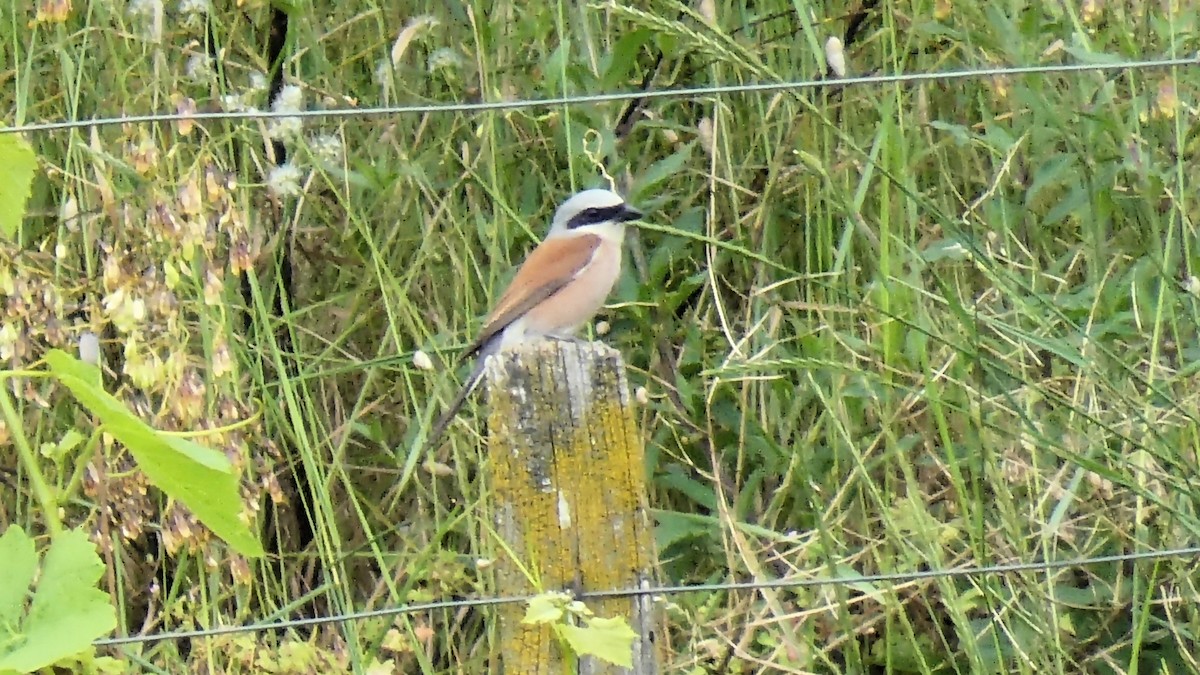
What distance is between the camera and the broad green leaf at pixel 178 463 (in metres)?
1.36

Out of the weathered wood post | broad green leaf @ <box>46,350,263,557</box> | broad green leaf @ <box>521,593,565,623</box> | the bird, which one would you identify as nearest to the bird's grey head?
the bird

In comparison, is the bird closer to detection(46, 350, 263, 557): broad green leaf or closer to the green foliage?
the green foliage

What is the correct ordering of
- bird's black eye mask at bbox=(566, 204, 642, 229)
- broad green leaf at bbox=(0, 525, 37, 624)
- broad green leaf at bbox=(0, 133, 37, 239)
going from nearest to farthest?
1. broad green leaf at bbox=(0, 525, 37, 624)
2. broad green leaf at bbox=(0, 133, 37, 239)
3. bird's black eye mask at bbox=(566, 204, 642, 229)

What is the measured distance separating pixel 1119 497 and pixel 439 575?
144cm

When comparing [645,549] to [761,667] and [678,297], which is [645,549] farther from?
[678,297]

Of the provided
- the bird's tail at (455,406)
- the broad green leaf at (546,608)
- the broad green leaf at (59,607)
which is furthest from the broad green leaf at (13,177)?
the bird's tail at (455,406)

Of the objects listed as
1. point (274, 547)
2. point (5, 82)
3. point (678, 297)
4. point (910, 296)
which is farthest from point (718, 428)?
point (5, 82)

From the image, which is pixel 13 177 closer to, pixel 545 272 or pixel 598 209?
pixel 598 209

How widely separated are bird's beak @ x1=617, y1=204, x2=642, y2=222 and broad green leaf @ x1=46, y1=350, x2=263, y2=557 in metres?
1.90

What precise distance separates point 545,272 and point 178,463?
213 cm

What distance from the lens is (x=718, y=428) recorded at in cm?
344

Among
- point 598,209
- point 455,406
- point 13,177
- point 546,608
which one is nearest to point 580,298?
point 598,209

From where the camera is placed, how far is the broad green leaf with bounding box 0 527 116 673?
1395 millimetres

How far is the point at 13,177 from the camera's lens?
162cm
